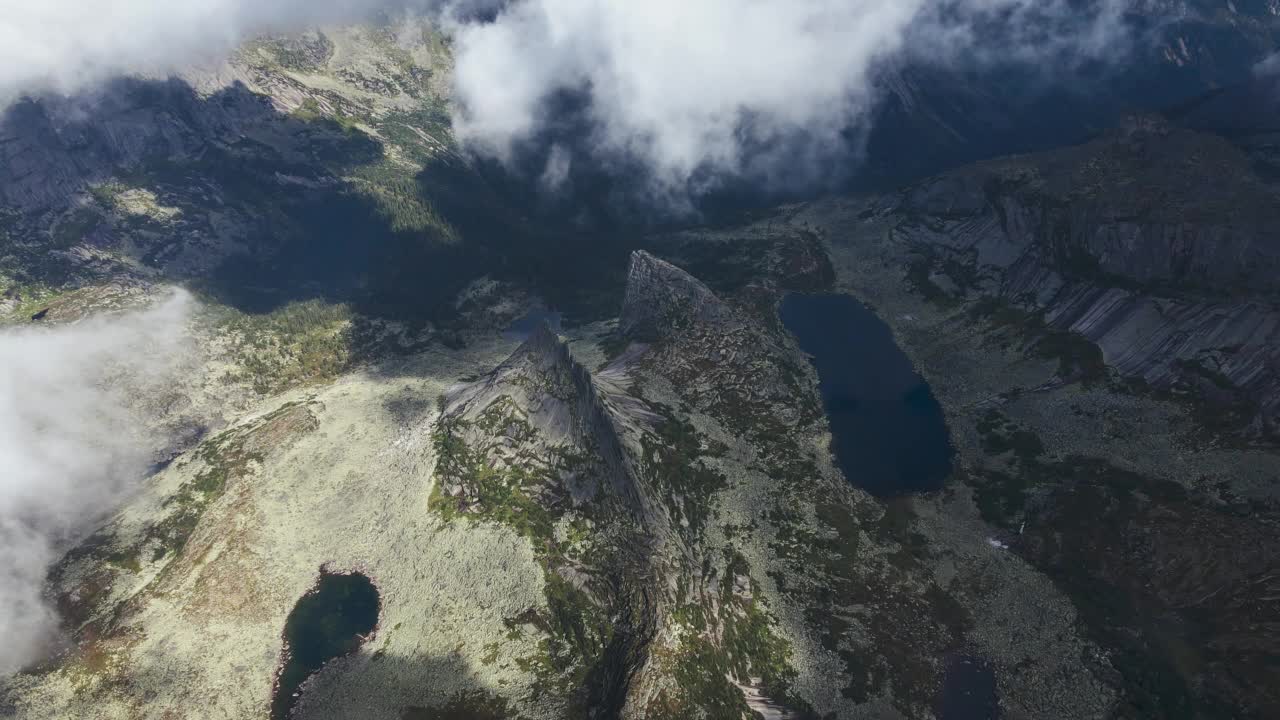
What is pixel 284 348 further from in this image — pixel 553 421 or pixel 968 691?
pixel 968 691

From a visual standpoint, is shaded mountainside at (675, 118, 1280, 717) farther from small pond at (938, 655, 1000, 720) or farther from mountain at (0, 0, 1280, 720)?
small pond at (938, 655, 1000, 720)

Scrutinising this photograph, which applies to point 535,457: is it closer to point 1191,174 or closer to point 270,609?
point 270,609

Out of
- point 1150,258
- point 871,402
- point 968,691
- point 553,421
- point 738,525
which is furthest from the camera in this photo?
point 871,402

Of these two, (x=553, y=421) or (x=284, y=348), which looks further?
(x=284, y=348)

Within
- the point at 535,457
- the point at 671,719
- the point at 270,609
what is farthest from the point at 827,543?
the point at 270,609

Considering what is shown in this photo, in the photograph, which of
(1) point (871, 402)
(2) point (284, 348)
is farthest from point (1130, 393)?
(2) point (284, 348)
